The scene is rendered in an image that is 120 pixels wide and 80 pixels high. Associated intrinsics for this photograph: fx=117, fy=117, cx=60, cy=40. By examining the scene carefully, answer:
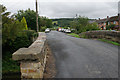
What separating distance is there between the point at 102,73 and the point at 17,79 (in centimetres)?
647

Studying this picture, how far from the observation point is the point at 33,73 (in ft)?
9.66

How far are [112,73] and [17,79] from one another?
21.9 feet

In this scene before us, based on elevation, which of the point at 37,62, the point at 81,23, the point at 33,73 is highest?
the point at 81,23

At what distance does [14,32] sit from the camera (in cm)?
961

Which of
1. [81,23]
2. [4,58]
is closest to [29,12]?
[81,23]

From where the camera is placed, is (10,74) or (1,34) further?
(10,74)

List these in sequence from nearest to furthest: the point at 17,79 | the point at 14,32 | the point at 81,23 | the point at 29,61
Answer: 1. the point at 29,61
2. the point at 17,79
3. the point at 14,32
4. the point at 81,23

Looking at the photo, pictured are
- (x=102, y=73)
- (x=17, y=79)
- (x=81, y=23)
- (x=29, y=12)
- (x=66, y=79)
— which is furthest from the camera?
(x=81, y=23)

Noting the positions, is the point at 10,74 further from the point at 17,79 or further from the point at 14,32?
the point at 14,32

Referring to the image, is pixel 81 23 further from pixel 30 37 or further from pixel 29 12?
pixel 30 37

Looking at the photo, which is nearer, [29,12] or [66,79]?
[66,79]

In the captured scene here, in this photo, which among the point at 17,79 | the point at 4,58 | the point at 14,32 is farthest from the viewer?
the point at 4,58

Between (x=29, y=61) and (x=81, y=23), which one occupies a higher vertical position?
(x=81, y=23)

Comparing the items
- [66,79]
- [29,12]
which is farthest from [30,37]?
[29,12]
